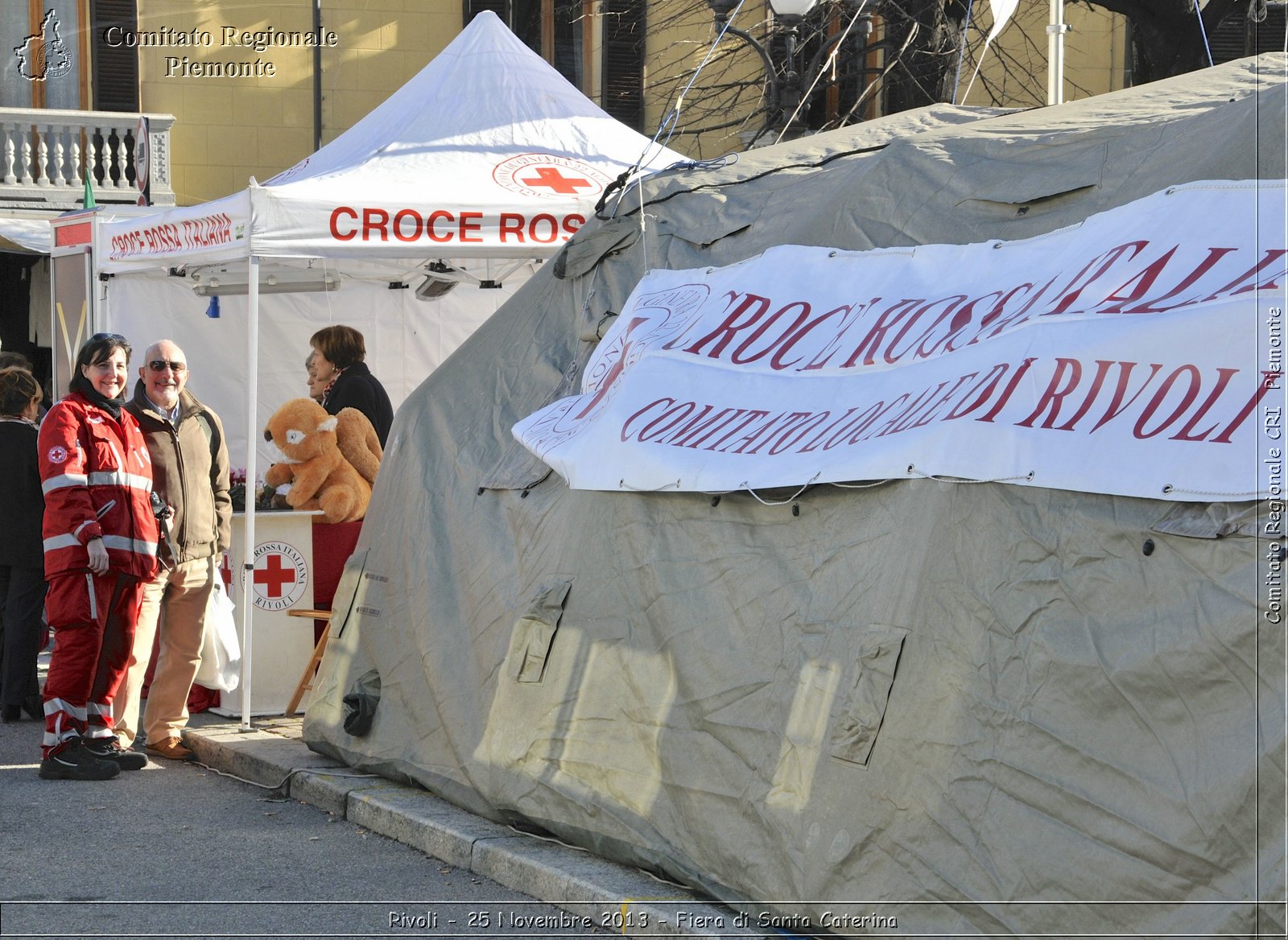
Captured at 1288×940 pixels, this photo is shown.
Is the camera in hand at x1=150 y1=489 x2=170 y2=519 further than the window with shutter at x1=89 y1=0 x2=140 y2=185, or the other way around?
the window with shutter at x1=89 y1=0 x2=140 y2=185

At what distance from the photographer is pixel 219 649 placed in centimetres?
827

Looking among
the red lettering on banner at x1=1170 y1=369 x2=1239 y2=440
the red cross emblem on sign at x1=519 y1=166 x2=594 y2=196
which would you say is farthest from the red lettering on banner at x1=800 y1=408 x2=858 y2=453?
the red cross emblem on sign at x1=519 y1=166 x2=594 y2=196

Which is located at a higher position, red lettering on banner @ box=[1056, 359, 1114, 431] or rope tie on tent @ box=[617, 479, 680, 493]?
red lettering on banner @ box=[1056, 359, 1114, 431]

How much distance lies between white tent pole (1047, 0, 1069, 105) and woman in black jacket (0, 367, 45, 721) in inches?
240

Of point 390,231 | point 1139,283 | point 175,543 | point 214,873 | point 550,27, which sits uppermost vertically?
point 550,27

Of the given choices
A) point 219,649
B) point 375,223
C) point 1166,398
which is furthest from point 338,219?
point 1166,398

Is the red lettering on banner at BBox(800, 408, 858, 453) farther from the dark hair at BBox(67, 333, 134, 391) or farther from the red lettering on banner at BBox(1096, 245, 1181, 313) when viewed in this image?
the dark hair at BBox(67, 333, 134, 391)

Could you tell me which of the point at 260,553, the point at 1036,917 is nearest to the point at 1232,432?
the point at 1036,917

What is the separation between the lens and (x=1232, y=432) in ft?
13.4

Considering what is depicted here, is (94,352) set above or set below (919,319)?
below

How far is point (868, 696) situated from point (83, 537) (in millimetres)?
4292

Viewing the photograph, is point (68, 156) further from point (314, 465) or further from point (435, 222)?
point (435, 222)

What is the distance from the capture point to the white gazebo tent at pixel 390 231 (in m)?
8.27

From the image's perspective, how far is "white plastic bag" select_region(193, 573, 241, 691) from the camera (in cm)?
823
